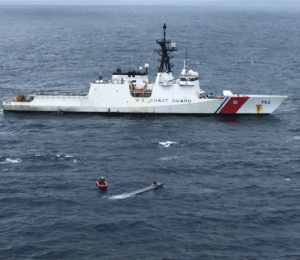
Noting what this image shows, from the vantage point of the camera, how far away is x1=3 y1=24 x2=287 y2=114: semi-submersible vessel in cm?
10019

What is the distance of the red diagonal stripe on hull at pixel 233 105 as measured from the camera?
99250mm

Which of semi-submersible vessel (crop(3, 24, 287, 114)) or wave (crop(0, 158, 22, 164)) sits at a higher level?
semi-submersible vessel (crop(3, 24, 287, 114))

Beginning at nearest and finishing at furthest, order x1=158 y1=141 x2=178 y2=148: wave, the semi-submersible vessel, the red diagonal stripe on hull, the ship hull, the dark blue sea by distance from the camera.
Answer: the dark blue sea → x1=158 y1=141 x2=178 y2=148: wave → the red diagonal stripe on hull → the ship hull → the semi-submersible vessel

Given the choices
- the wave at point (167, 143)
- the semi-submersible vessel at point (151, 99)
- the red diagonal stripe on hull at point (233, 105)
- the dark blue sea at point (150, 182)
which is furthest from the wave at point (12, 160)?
the red diagonal stripe on hull at point (233, 105)

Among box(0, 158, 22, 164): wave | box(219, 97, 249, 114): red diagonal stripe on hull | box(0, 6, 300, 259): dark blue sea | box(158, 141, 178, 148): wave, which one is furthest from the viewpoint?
box(219, 97, 249, 114): red diagonal stripe on hull

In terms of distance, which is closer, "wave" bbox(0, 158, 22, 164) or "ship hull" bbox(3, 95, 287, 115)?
"wave" bbox(0, 158, 22, 164)

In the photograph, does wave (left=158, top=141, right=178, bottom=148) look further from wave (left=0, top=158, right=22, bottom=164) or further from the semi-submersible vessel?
wave (left=0, top=158, right=22, bottom=164)

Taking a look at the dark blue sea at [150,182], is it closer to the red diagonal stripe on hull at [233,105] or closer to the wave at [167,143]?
the wave at [167,143]

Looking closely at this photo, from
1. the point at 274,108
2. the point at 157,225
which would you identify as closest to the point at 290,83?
the point at 274,108

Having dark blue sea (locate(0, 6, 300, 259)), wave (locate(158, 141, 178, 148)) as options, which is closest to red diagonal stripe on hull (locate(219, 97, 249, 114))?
dark blue sea (locate(0, 6, 300, 259))

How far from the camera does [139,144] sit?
85188 millimetres

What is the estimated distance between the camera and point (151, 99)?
3991 inches

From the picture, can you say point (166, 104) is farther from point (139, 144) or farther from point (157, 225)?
point (157, 225)

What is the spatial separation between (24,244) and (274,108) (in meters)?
61.1
